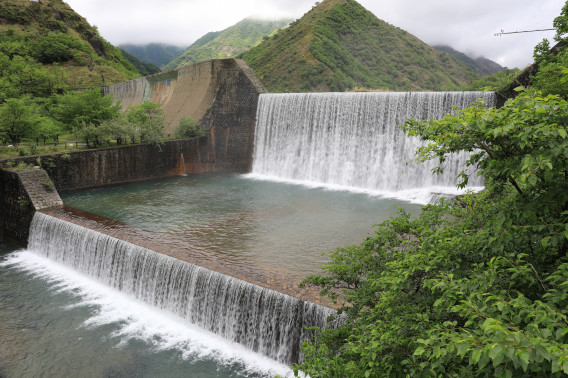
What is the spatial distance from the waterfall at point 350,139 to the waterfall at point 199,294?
10.1 metres

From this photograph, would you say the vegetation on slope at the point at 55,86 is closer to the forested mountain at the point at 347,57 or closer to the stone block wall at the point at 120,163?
the stone block wall at the point at 120,163

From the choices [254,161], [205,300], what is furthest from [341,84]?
[205,300]

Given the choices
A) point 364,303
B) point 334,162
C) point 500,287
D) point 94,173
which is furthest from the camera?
point 334,162

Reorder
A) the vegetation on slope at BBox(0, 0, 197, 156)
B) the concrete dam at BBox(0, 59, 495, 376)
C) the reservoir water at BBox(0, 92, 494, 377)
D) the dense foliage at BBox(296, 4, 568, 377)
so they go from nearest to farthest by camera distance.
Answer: the dense foliage at BBox(296, 4, 568, 377), the reservoir water at BBox(0, 92, 494, 377), the concrete dam at BBox(0, 59, 495, 376), the vegetation on slope at BBox(0, 0, 197, 156)

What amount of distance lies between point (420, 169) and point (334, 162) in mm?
4332

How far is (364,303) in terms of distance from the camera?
3.87 m

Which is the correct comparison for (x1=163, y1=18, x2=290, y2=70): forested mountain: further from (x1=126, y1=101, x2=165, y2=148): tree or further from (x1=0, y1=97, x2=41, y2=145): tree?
(x1=0, y1=97, x2=41, y2=145): tree

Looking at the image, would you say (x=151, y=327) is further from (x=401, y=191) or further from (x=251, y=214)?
(x=401, y=191)

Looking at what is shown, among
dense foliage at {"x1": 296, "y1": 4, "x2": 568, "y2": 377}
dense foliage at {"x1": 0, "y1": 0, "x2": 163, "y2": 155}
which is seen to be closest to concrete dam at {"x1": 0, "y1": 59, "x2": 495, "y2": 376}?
dense foliage at {"x1": 296, "y1": 4, "x2": 568, "y2": 377}

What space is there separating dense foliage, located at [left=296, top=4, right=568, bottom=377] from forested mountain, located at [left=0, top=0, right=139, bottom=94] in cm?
3348

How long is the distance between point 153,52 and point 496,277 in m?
176

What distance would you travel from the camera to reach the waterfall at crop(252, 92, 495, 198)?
1634 cm

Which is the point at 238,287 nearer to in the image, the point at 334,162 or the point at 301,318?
the point at 301,318

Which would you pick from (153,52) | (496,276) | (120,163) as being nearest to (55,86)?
(120,163)
